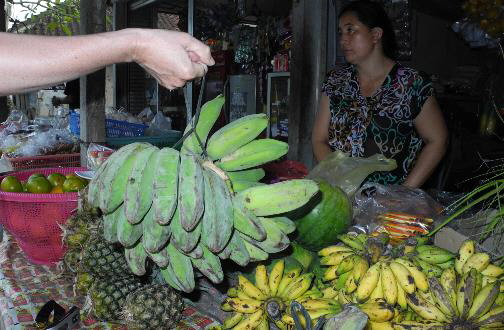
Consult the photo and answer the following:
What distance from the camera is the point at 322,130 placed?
3359 millimetres

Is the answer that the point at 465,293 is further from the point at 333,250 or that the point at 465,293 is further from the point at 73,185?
the point at 73,185

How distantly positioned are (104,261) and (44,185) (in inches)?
31.9

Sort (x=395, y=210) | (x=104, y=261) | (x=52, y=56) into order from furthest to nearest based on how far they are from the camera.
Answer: (x=395, y=210), (x=104, y=261), (x=52, y=56)

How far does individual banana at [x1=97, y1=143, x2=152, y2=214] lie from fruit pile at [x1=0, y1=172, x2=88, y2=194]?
1.22 metres

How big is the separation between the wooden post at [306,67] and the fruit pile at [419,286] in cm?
308

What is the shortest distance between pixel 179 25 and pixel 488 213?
660 cm

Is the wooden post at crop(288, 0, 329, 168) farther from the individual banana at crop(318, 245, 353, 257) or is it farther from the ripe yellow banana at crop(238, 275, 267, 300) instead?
the ripe yellow banana at crop(238, 275, 267, 300)

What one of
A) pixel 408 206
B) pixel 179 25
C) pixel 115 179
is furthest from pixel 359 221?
pixel 179 25

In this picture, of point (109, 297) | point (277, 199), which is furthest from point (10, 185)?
point (277, 199)

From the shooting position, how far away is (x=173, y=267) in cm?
124

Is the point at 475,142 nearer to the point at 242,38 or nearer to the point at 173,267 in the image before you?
the point at 242,38

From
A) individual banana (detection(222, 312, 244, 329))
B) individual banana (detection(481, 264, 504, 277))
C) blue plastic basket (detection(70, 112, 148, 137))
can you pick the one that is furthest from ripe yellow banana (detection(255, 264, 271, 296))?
blue plastic basket (detection(70, 112, 148, 137))

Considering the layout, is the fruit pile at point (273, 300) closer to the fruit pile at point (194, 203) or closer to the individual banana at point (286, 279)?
the individual banana at point (286, 279)

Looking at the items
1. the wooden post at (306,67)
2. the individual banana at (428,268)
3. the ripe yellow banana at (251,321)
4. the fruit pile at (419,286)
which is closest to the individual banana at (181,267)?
the ripe yellow banana at (251,321)
